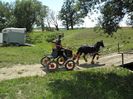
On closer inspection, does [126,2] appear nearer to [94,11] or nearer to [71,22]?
[94,11]

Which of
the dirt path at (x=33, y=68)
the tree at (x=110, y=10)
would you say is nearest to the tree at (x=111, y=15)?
the tree at (x=110, y=10)

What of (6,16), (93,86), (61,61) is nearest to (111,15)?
(61,61)

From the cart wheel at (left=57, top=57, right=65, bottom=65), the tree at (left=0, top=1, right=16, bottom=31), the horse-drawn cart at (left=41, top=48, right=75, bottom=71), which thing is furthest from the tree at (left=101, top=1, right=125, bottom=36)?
the tree at (left=0, top=1, right=16, bottom=31)

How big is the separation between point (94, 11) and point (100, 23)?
0.74 meters

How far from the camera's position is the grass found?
12.9 metres

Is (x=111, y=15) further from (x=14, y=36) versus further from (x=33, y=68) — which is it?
(x=14, y=36)

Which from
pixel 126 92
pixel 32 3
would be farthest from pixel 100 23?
pixel 32 3

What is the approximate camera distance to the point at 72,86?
14.2 meters

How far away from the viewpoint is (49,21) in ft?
358

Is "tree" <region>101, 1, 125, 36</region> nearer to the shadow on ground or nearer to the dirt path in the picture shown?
the shadow on ground

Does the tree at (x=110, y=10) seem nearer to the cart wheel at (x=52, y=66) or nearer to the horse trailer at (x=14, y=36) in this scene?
the cart wheel at (x=52, y=66)

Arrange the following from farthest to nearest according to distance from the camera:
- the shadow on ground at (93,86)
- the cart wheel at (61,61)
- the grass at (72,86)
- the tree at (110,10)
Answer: the cart wheel at (61,61) < the tree at (110,10) < the shadow on ground at (93,86) < the grass at (72,86)

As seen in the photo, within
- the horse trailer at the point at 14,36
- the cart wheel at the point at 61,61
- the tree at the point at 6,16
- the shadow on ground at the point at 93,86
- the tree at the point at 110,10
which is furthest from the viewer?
the tree at the point at 6,16

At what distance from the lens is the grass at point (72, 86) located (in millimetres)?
12898
